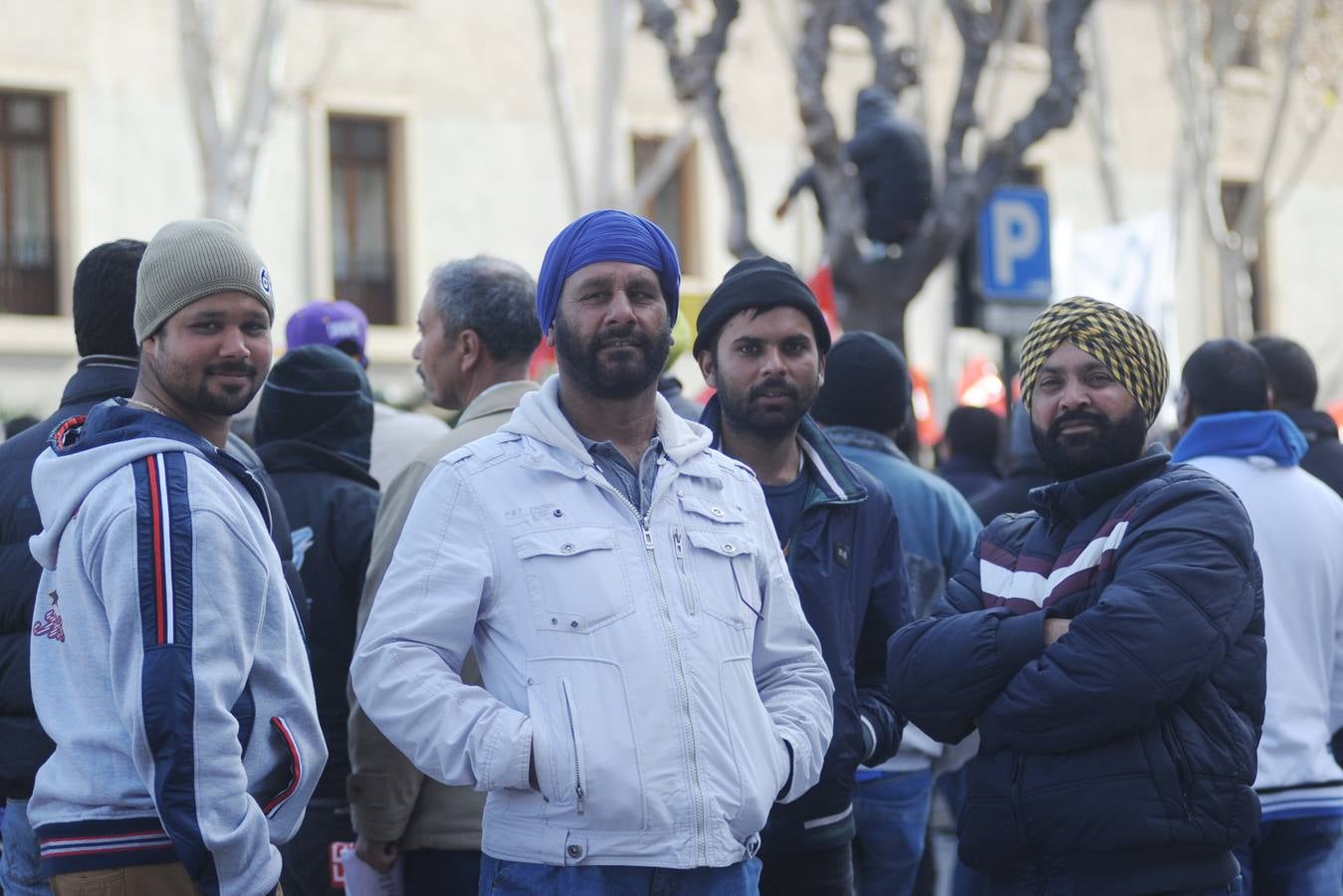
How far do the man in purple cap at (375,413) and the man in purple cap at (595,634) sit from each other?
2085 millimetres

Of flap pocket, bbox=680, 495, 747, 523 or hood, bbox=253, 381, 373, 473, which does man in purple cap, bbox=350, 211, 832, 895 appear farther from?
hood, bbox=253, 381, 373, 473

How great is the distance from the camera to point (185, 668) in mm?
3154

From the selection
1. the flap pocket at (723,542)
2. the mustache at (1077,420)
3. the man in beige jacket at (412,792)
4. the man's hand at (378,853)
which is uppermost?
the mustache at (1077,420)

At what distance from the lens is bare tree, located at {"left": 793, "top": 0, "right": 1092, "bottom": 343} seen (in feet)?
34.2

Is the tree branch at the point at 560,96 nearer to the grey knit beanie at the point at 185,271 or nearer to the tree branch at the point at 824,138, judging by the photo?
the tree branch at the point at 824,138

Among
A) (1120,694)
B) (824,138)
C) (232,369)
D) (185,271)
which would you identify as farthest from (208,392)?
(824,138)

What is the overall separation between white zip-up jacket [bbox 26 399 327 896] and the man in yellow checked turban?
4.29 ft

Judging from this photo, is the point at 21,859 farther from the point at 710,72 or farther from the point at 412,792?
A: the point at 710,72

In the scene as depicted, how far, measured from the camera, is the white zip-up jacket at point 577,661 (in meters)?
3.26

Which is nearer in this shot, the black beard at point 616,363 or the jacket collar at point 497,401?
the black beard at point 616,363

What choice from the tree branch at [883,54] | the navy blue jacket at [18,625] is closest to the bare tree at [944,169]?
the tree branch at [883,54]

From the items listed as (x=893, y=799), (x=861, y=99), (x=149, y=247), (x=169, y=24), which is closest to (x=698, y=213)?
(x=169, y=24)

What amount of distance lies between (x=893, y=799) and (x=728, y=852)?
1.97 m

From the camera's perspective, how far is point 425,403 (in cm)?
1767
